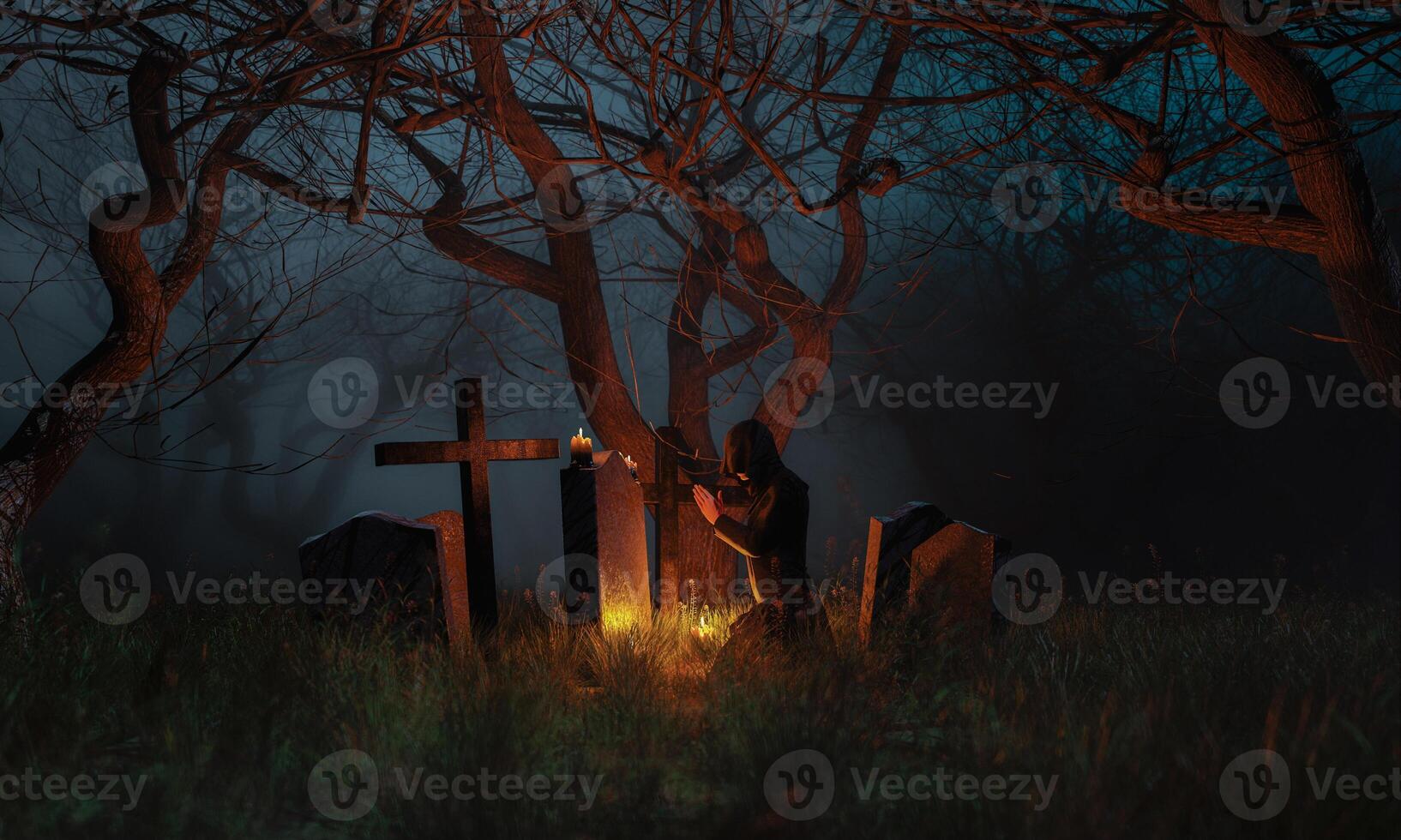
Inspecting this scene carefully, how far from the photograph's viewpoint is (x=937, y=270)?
49.6ft

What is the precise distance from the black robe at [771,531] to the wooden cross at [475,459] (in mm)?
1225

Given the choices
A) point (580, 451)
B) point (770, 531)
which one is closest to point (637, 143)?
point (580, 451)

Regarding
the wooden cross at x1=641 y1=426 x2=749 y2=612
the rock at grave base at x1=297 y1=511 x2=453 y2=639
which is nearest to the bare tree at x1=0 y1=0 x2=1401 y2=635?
the wooden cross at x1=641 y1=426 x2=749 y2=612

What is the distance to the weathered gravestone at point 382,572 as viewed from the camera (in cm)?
446

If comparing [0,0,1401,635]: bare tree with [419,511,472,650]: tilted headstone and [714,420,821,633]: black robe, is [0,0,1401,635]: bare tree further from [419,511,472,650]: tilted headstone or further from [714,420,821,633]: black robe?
[419,511,472,650]: tilted headstone

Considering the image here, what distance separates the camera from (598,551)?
16.4ft

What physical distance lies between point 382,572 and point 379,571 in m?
0.02

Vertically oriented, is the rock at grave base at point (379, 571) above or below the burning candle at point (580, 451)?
below

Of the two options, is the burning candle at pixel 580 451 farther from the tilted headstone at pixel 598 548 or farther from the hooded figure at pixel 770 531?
the hooded figure at pixel 770 531

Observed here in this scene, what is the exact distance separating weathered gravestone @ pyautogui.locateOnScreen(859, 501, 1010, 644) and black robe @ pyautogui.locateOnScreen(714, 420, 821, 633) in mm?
487

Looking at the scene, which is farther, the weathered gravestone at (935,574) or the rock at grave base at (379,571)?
the weathered gravestone at (935,574)

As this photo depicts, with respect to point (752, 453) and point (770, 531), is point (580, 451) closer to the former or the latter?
point (752, 453)

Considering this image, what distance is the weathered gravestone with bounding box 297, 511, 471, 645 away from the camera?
4.46 metres

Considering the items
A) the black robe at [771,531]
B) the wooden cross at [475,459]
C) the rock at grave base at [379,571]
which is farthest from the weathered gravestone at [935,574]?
the rock at grave base at [379,571]
